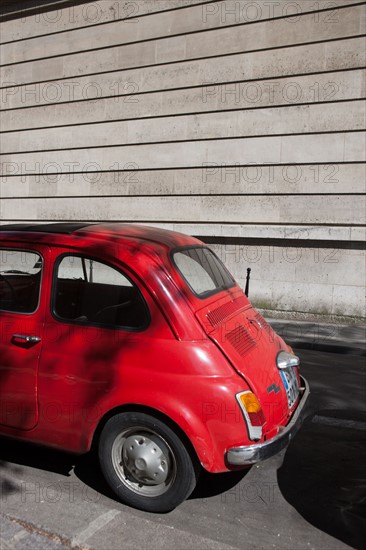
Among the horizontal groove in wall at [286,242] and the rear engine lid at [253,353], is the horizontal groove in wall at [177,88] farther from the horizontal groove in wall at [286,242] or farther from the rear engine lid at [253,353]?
the rear engine lid at [253,353]

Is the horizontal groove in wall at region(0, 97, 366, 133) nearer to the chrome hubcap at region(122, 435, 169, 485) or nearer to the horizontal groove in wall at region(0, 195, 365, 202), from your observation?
the horizontal groove in wall at region(0, 195, 365, 202)

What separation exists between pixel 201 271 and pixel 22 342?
149cm

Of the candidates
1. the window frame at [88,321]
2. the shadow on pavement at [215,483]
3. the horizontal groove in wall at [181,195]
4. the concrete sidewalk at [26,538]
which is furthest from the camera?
the horizontal groove in wall at [181,195]

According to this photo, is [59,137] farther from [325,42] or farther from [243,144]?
[325,42]

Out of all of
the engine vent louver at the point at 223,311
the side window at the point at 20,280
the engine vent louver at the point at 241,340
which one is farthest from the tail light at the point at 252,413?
the side window at the point at 20,280

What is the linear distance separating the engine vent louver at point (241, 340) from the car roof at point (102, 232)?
0.83 m

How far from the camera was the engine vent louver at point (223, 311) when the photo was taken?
11.3 feet

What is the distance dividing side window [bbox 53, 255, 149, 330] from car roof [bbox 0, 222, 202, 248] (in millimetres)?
215

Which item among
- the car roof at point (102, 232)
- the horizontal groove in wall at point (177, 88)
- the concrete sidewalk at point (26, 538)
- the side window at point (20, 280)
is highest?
the horizontal groove in wall at point (177, 88)

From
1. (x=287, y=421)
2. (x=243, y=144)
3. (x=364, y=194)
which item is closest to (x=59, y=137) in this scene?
(x=243, y=144)

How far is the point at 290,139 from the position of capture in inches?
421

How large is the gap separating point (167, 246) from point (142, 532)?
1.96 meters

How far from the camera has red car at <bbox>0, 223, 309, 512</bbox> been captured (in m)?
3.10

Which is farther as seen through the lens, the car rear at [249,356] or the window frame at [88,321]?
the window frame at [88,321]
